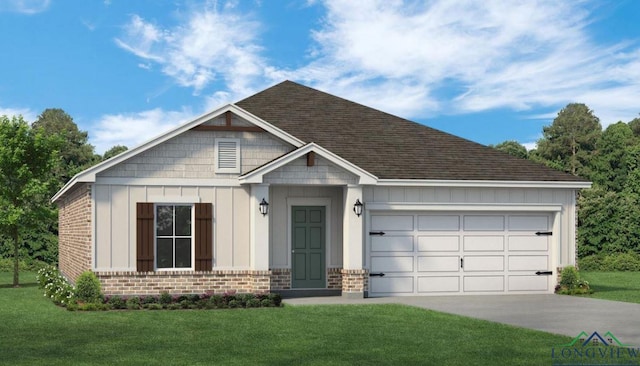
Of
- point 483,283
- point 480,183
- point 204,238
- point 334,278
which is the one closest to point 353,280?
point 334,278

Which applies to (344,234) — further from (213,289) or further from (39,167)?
(39,167)

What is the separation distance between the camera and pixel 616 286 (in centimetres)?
2509

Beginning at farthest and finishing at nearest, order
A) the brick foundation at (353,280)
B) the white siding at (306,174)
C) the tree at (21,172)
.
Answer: the tree at (21,172), the brick foundation at (353,280), the white siding at (306,174)

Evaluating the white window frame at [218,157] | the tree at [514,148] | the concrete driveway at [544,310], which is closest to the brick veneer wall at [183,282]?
the concrete driveway at [544,310]

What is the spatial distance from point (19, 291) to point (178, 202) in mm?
7260

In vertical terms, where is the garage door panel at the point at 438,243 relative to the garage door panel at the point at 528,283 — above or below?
above

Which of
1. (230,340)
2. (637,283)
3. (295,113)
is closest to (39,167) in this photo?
(295,113)

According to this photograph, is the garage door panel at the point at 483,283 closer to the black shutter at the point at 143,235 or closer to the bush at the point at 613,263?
the black shutter at the point at 143,235

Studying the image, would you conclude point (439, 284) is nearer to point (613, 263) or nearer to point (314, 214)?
point (314, 214)

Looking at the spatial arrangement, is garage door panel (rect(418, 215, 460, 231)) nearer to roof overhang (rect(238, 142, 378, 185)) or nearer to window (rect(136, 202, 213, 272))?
roof overhang (rect(238, 142, 378, 185))

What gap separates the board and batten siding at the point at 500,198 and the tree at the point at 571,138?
3453 cm

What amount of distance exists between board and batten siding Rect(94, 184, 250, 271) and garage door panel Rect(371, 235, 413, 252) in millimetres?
3362

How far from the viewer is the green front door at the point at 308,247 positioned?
20.4m

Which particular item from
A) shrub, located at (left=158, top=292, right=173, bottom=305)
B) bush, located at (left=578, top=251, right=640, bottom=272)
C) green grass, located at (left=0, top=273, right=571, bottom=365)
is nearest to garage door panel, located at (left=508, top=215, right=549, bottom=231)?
green grass, located at (left=0, top=273, right=571, bottom=365)
